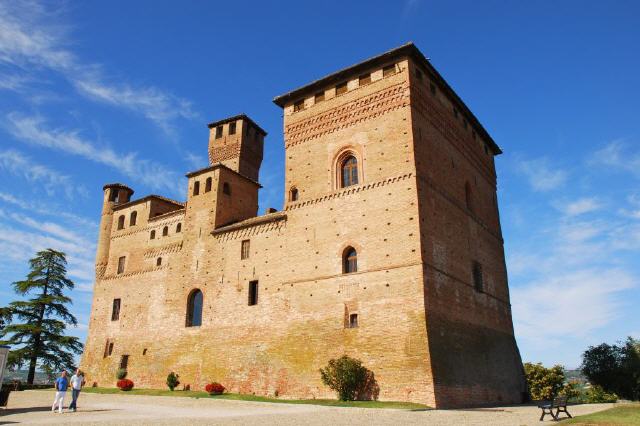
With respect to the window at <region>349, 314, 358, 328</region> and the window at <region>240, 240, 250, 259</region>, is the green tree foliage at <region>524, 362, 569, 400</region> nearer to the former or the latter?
the window at <region>349, 314, 358, 328</region>

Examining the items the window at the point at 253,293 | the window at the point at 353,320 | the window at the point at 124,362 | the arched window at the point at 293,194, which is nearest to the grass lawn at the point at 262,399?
the window at the point at 124,362

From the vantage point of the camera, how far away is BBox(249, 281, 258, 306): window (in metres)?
22.2

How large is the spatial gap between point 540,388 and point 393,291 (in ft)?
66.1

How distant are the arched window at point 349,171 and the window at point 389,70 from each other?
3.82 m

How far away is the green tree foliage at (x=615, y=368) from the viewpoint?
26.1 meters

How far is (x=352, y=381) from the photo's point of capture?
56.1ft

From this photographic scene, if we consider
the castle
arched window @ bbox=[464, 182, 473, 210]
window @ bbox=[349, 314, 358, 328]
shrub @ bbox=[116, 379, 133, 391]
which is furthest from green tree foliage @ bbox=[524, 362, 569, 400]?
shrub @ bbox=[116, 379, 133, 391]

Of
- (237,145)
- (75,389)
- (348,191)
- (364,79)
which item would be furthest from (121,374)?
(364,79)

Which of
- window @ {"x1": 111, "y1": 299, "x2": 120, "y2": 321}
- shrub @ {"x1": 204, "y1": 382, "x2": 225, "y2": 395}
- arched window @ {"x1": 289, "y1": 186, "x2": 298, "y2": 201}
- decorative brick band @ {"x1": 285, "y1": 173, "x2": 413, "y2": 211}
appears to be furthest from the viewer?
window @ {"x1": 111, "y1": 299, "x2": 120, "y2": 321}

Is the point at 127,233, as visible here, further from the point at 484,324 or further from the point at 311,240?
the point at 484,324

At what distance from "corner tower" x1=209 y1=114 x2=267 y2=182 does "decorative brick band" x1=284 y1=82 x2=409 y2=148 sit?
5698mm

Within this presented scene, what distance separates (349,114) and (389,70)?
2.50m

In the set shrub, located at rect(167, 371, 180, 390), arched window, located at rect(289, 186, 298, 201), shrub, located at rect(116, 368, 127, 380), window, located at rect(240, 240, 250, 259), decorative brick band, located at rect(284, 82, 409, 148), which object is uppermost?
decorative brick band, located at rect(284, 82, 409, 148)

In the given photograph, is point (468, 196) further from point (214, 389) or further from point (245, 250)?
point (214, 389)
